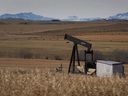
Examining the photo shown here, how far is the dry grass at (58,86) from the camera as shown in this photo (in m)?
7.98

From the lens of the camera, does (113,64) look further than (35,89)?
Yes

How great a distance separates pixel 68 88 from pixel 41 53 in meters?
63.3

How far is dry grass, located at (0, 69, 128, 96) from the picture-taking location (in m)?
7.98

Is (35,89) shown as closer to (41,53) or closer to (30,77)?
(30,77)

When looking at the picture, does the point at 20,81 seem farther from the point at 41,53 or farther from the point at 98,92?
the point at 41,53

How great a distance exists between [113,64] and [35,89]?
73.1ft

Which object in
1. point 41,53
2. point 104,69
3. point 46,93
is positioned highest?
point 46,93

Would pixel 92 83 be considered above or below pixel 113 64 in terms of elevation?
above

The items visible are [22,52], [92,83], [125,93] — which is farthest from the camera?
[22,52]

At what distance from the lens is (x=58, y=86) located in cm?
827

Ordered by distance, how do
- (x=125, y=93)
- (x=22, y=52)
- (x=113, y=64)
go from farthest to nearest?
(x=22, y=52) < (x=113, y=64) < (x=125, y=93)

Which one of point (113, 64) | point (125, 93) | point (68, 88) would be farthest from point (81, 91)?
point (113, 64)

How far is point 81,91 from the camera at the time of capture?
802cm

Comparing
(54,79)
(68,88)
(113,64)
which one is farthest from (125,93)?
(113,64)
